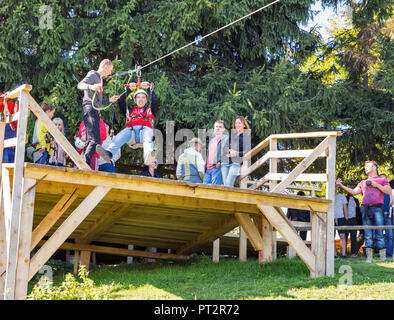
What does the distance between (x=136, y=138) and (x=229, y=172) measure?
1546 millimetres

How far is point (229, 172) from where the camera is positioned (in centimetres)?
968

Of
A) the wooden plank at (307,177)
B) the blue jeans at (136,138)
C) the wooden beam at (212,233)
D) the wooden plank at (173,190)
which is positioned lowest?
the wooden beam at (212,233)

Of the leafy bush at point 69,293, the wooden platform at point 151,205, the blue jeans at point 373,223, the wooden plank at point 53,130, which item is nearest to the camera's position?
the leafy bush at point 69,293

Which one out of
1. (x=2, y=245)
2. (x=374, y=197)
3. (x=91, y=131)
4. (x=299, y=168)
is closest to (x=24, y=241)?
(x=2, y=245)

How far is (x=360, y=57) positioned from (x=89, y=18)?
20.1 ft

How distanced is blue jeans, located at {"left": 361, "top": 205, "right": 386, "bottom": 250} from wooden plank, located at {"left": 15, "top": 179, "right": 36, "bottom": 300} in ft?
19.3

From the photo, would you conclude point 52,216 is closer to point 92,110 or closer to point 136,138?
point 92,110

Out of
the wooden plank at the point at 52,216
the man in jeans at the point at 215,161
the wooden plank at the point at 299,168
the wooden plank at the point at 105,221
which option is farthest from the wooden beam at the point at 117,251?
the wooden plank at the point at 299,168

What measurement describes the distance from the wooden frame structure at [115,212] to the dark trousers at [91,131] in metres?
0.51

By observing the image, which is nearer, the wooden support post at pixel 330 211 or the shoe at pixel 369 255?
the wooden support post at pixel 330 211

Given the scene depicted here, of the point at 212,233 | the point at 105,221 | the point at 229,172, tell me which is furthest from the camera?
the point at 212,233

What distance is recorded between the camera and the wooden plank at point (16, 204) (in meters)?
7.15

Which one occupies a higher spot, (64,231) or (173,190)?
(173,190)

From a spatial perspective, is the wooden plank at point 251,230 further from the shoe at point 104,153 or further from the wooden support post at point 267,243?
the shoe at point 104,153
